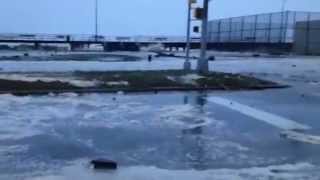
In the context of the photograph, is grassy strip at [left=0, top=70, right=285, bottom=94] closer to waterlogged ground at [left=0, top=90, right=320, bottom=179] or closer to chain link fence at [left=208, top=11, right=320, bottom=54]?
waterlogged ground at [left=0, top=90, right=320, bottom=179]

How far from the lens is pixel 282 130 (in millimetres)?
13711

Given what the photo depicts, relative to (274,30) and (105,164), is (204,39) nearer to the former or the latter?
(105,164)

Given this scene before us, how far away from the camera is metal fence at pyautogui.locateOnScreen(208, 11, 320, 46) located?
7647 cm

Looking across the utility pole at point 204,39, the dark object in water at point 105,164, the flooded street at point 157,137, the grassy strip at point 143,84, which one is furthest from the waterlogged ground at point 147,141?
the utility pole at point 204,39

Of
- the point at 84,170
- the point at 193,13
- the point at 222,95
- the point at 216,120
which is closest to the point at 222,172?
the point at 84,170

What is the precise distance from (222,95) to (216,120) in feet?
21.1

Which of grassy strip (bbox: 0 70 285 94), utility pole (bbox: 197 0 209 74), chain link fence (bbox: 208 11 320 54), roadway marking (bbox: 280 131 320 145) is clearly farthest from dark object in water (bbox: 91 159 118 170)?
chain link fence (bbox: 208 11 320 54)

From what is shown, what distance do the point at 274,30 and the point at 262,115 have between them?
70.4 metres

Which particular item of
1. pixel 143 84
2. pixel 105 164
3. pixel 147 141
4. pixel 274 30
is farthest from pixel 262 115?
pixel 274 30

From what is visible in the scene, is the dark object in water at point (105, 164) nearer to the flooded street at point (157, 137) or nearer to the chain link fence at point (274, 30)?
the flooded street at point (157, 137)

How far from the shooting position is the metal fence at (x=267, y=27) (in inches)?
3011

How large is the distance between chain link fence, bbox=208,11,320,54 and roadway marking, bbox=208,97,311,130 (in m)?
53.8

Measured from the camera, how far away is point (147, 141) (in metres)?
12.1

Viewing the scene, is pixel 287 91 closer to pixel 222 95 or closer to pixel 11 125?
pixel 222 95
